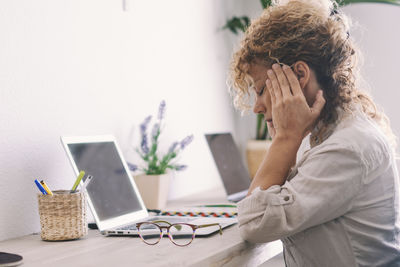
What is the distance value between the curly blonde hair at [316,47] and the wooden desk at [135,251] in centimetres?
36

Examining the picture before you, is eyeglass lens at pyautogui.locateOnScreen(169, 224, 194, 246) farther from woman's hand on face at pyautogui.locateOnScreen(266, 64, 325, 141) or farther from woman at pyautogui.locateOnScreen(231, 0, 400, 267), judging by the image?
woman's hand on face at pyautogui.locateOnScreen(266, 64, 325, 141)

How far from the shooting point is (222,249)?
106 centimetres

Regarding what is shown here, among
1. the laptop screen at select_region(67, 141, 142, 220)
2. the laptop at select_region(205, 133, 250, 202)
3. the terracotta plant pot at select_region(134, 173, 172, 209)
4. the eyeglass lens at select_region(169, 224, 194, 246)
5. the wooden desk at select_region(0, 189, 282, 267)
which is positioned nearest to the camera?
the wooden desk at select_region(0, 189, 282, 267)

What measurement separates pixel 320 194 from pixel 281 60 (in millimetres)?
346

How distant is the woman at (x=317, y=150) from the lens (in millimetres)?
1040

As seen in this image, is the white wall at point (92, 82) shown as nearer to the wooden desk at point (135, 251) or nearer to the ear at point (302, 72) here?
the wooden desk at point (135, 251)

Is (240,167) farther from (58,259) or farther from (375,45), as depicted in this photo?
(58,259)

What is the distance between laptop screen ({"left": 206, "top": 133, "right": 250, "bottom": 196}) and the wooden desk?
0.67m

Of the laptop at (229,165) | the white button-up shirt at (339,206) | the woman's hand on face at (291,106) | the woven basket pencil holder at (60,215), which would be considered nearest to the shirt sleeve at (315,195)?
the white button-up shirt at (339,206)

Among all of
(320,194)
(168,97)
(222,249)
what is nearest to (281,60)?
(320,194)

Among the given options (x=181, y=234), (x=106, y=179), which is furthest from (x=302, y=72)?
(x=106, y=179)

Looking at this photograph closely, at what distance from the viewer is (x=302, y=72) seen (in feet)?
3.87

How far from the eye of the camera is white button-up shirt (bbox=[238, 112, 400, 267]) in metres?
1.03

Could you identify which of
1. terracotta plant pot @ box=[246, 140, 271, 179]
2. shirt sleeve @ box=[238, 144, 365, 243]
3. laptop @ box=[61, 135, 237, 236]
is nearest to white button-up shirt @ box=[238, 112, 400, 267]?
shirt sleeve @ box=[238, 144, 365, 243]
